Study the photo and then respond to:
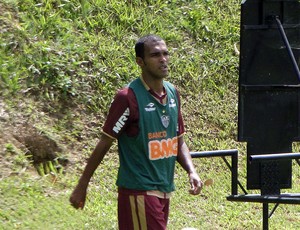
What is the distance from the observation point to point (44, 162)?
786 centimetres

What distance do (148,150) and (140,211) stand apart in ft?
1.25

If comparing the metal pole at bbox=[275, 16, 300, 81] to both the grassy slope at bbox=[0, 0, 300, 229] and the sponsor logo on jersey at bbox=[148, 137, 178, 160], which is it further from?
the sponsor logo on jersey at bbox=[148, 137, 178, 160]

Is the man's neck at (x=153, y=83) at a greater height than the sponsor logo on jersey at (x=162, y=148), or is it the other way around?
the man's neck at (x=153, y=83)

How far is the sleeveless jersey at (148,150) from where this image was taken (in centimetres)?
520

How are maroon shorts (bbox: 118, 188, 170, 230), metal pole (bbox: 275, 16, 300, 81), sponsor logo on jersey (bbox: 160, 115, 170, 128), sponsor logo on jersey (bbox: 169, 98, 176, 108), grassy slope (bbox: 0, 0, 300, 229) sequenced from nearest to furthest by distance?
maroon shorts (bbox: 118, 188, 170, 230)
sponsor logo on jersey (bbox: 160, 115, 170, 128)
sponsor logo on jersey (bbox: 169, 98, 176, 108)
metal pole (bbox: 275, 16, 300, 81)
grassy slope (bbox: 0, 0, 300, 229)

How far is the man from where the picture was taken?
519 centimetres

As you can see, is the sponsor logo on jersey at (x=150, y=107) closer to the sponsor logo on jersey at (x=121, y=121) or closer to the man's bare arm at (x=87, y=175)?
the sponsor logo on jersey at (x=121, y=121)

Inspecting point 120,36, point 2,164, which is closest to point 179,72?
point 120,36

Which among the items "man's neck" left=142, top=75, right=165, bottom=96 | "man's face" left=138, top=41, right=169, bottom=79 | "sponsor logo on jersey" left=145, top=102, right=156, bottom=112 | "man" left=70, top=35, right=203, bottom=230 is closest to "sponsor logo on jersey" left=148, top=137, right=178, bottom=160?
"man" left=70, top=35, right=203, bottom=230

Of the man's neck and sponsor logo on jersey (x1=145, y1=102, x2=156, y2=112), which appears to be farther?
the man's neck

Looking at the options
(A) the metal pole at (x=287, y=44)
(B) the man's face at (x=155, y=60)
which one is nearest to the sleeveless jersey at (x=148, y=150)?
(B) the man's face at (x=155, y=60)

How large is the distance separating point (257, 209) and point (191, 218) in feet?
3.21

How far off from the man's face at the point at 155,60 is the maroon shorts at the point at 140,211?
0.77 meters

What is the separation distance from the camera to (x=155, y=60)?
535cm
